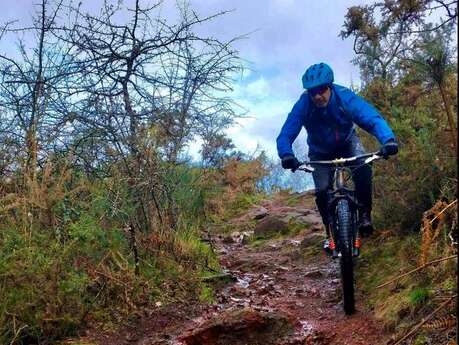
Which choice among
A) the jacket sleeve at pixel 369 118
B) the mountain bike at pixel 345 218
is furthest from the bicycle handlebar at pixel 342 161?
the jacket sleeve at pixel 369 118

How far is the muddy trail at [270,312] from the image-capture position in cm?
414

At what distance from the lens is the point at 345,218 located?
4320 mm

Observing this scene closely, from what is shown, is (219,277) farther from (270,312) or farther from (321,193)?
(321,193)

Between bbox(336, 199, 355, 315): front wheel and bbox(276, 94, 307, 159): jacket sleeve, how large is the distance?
0.83 meters

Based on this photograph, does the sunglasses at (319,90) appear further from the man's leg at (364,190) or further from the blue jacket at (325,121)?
the man's leg at (364,190)

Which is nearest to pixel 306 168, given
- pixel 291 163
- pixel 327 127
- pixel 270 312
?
pixel 291 163

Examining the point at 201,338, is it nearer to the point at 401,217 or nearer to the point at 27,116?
the point at 401,217

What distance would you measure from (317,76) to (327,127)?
500 millimetres

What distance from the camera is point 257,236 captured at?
29.7 ft

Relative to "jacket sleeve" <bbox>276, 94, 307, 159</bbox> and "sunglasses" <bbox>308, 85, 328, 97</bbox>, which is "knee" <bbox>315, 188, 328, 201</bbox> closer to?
"jacket sleeve" <bbox>276, 94, 307, 159</bbox>

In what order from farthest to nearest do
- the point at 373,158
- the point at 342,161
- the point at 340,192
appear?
the point at 340,192
the point at 342,161
the point at 373,158

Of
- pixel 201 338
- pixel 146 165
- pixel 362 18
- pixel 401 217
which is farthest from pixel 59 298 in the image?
pixel 362 18

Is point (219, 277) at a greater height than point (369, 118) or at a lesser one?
lesser

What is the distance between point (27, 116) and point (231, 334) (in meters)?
3.20
